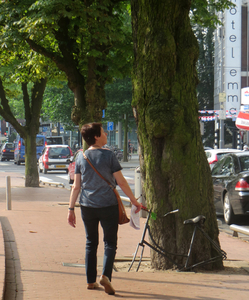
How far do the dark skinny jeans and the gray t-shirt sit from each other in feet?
0.22

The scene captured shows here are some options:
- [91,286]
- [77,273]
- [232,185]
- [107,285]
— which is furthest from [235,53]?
[107,285]

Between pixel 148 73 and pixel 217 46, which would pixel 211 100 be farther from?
pixel 148 73

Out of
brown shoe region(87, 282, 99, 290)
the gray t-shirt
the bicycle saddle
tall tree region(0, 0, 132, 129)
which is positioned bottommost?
brown shoe region(87, 282, 99, 290)

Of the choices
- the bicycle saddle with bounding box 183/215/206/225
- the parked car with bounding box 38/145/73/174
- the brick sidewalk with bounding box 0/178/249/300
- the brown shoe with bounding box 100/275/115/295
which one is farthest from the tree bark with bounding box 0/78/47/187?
the brown shoe with bounding box 100/275/115/295

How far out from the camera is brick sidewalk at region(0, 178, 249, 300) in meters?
4.94

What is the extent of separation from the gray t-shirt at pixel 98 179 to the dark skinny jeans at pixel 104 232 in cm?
7

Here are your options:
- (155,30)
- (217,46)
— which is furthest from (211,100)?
(155,30)

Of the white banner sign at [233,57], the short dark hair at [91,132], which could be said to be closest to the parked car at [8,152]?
the white banner sign at [233,57]

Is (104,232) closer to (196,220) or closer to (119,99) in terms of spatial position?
(196,220)

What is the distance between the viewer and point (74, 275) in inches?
228

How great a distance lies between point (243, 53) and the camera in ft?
169

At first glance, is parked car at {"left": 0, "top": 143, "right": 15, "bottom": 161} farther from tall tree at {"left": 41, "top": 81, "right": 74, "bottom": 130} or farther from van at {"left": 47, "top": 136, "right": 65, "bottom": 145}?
tall tree at {"left": 41, "top": 81, "right": 74, "bottom": 130}

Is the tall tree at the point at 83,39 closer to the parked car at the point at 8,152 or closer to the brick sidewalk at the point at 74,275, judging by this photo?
the brick sidewalk at the point at 74,275

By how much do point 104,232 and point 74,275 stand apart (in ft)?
3.34
